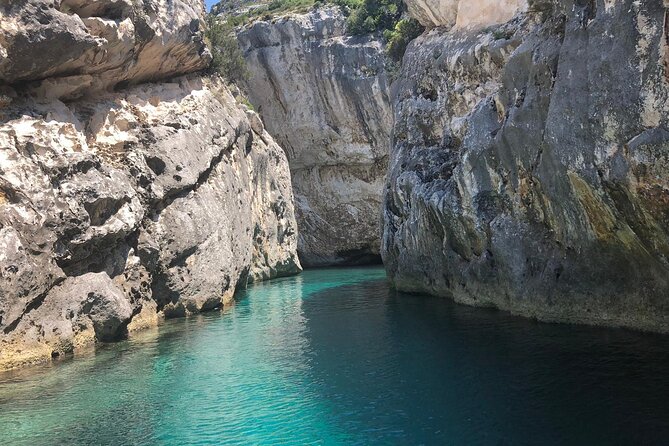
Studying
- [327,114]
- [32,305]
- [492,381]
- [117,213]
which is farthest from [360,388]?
[327,114]

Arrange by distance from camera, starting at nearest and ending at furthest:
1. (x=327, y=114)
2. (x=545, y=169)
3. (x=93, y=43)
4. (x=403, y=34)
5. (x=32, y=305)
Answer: (x=545, y=169) → (x=32, y=305) → (x=93, y=43) → (x=403, y=34) → (x=327, y=114)

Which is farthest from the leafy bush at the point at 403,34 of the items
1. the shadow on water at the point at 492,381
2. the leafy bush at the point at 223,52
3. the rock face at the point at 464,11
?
the shadow on water at the point at 492,381

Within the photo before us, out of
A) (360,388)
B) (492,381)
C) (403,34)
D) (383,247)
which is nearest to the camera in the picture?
(492,381)

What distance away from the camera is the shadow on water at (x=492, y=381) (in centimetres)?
1091

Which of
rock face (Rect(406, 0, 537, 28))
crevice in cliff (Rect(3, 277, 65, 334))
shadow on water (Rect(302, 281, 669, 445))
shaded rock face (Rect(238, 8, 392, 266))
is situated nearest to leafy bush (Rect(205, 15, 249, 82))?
shaded rock face (Rect(238, 8, 392, 266))

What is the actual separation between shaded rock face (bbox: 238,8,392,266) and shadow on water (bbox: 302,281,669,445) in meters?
28.4

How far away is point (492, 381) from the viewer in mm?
13703

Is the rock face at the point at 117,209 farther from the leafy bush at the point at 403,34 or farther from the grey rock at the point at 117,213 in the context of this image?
the leafy bush at the point at 403,34

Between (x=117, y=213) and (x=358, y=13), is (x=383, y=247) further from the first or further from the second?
(x=358, y=13)

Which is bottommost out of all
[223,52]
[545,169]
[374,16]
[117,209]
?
[545,169]

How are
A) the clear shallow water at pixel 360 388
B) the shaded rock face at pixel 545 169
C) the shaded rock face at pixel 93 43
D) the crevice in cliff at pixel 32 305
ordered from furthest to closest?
1. the shaded rock face at pixel 93 43
2. the crevice in cliff at pixel 32 305
3. the shaded rock face at pixel 545 169
4. the clear shallow water at pixel 360 388

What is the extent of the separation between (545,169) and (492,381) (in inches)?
260

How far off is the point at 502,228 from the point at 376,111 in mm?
26967

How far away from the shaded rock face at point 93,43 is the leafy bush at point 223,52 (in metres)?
4.19
